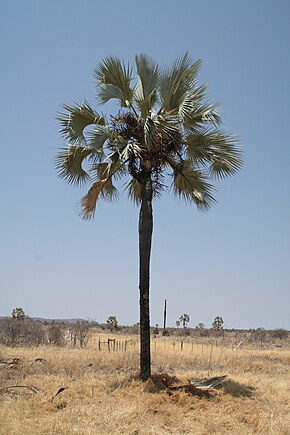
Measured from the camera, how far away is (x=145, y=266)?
11.1 metres

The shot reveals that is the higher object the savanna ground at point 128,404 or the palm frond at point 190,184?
the palm frond at point 190,184

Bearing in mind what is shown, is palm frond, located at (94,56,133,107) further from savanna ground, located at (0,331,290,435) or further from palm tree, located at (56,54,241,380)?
savanna ground, located at (0,331,290,435)

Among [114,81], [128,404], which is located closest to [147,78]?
[114,81]

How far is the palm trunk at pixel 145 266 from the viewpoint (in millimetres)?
10742

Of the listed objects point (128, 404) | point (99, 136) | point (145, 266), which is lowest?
point (128, 404)

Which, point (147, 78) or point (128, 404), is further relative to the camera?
point (147, 78)

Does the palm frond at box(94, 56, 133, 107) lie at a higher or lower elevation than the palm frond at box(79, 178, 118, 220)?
higher

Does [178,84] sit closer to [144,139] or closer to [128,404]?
[144,139]

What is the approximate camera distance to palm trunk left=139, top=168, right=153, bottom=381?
1074cm

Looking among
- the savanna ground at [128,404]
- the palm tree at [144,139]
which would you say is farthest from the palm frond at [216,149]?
the savanna ground at [128,404]

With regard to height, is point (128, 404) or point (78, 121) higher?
point (78, 121)

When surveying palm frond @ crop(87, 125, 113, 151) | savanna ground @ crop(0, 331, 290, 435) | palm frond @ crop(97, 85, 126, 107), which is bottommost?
savanna ground @ crop(0, 331, 290, 435)

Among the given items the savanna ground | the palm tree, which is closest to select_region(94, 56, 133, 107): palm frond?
the palm tree

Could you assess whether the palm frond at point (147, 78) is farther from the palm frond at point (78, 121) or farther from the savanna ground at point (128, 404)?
the savanna ground at point (128, 404)
